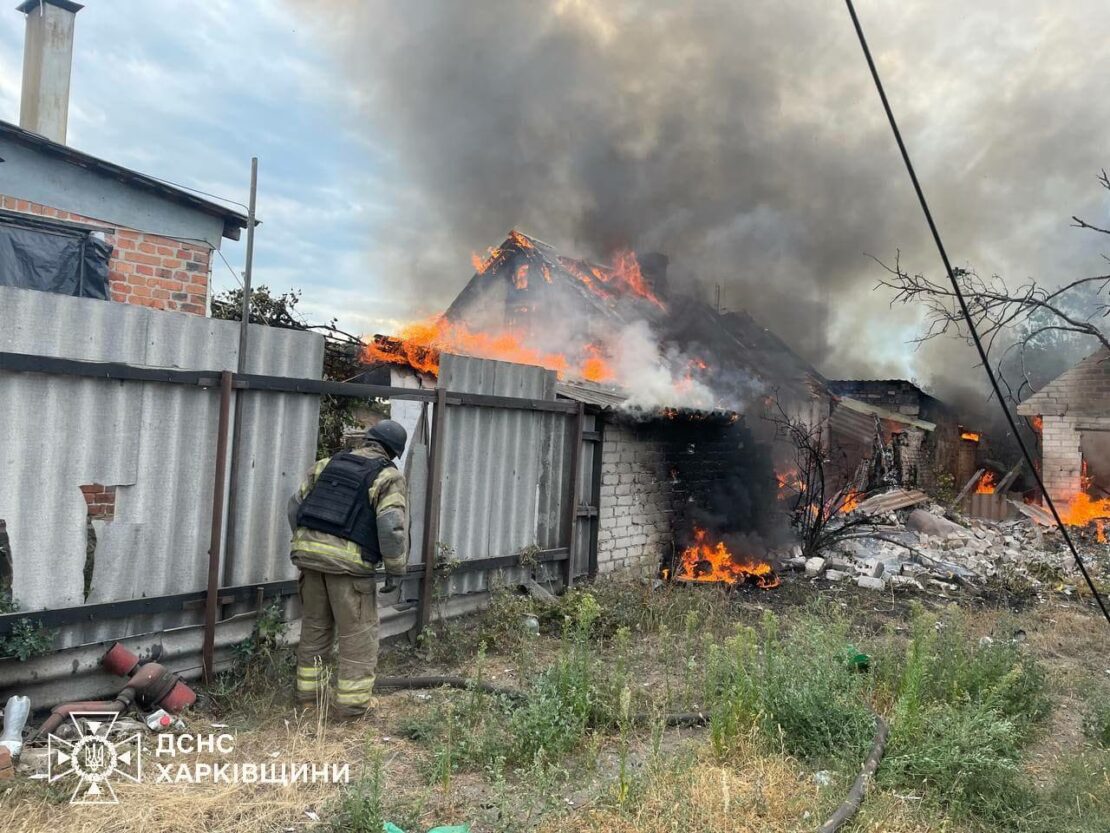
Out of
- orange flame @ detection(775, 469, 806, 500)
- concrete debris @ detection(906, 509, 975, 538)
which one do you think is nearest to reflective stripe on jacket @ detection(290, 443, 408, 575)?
orange flame @ detection(775, 469, 806, 500)

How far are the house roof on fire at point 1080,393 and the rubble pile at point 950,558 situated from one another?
2471mm

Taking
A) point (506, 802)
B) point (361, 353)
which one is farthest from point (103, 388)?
point (361, 353)

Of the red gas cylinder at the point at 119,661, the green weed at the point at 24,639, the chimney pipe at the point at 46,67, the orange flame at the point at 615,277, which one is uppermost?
the chimney pipe at the point at 46,67

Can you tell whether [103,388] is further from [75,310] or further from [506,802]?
[506,802]

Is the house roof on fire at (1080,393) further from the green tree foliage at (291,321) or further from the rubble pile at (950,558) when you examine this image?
the green tree foliage at (291,321)

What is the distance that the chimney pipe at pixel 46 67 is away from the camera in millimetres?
8914

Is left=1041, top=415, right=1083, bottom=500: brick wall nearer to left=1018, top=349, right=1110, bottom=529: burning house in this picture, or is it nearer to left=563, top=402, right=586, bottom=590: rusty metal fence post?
left=1018, top=349, right=1110, bottom=529: burning house

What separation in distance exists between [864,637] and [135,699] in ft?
18.0

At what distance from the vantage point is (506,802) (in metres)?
3.11

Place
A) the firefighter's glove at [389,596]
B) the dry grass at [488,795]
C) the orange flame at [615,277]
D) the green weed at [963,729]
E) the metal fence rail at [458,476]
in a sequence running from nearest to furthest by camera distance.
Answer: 1. the dry grass at [488,795]
2. the green weed at [963,729]
3. the metal fence rail at [458,476]
4. the firefighter's glove at [389,596]
5. the orange flame at [615,277]

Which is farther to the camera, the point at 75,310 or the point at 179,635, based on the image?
the point at 179,635

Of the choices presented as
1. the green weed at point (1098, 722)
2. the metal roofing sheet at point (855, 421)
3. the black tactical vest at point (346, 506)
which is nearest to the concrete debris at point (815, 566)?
the green weed at point (1098, 722)

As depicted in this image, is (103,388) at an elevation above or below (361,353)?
below

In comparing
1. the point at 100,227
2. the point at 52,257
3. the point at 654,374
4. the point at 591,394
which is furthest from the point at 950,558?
the point at 52,257
